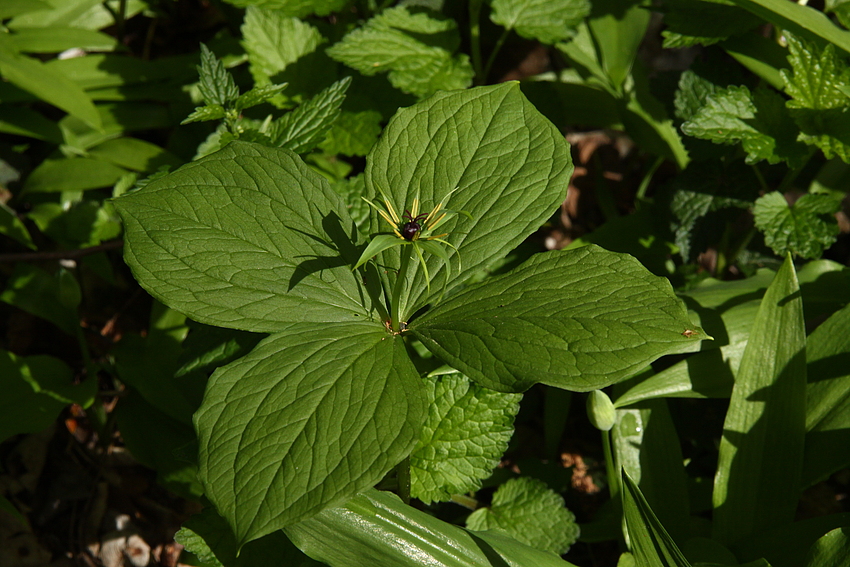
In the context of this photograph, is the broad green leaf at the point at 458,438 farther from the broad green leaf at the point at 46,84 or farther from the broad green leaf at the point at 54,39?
the broad green leaf at the point at 54,39

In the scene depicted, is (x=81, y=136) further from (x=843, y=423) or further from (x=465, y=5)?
(x=843, y=423)

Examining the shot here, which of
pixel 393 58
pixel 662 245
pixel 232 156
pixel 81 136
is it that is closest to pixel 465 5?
pixel 393 58

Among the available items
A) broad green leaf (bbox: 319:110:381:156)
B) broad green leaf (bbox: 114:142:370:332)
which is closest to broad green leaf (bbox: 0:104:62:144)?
broad green leaf (bbox: 319:110:381:156)

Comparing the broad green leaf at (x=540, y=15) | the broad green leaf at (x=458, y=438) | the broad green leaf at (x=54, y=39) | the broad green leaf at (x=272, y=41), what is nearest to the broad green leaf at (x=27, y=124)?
the broad green leaf at (x=54, y=39)

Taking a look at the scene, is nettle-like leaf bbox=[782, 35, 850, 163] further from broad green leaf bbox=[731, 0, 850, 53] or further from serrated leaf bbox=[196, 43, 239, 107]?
serrated leaf bbox=[196, 43, 239, 107]

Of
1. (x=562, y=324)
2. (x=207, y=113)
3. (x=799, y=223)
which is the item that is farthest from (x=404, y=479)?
(x=799, y=223)
